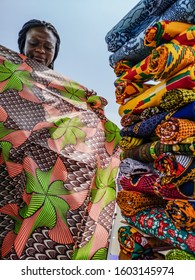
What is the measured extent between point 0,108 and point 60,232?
40 cm

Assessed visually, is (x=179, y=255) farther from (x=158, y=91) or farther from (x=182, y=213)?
(x=158, y=91)

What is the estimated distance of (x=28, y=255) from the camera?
79 centimetres

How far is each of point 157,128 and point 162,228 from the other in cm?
17

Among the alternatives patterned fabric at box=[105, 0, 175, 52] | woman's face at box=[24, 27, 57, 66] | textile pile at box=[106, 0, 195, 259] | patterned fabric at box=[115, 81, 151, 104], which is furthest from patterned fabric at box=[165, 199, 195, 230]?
woman's face at box=[24, 27, 57, 66]

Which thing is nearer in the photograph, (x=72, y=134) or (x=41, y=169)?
(x=41, y=169)

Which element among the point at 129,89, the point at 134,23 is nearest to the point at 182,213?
the point at 129,89

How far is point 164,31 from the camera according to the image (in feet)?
2.06

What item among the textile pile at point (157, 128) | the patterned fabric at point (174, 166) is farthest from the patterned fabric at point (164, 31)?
the patterned fabric at point (174, 166)

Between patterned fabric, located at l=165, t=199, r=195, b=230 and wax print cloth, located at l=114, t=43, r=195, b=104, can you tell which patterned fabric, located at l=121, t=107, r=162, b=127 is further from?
patterned fabric, located at l=165, t=199, r=195, b=230

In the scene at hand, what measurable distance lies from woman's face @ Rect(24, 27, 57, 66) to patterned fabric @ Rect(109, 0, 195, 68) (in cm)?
59

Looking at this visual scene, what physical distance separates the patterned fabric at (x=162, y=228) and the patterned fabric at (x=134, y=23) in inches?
15.6

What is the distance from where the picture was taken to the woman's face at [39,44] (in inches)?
53.2

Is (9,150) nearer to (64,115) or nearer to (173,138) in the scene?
(64,115)
